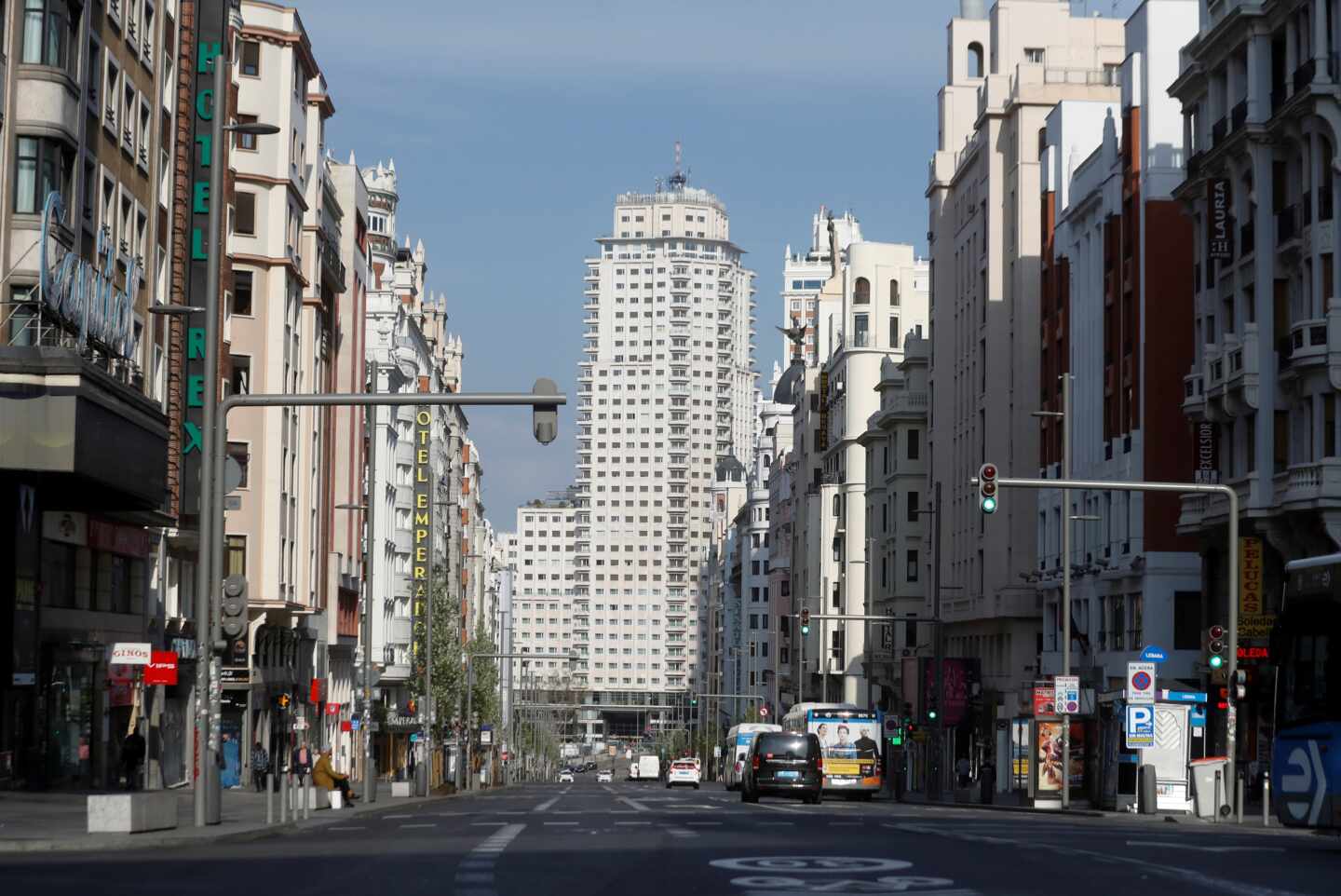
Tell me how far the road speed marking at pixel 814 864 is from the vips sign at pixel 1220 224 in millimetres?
37553

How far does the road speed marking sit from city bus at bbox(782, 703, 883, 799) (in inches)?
1680

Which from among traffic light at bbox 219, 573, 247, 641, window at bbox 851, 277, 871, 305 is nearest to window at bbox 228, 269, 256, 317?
traffic light at bbox 219, 573, 247, 641

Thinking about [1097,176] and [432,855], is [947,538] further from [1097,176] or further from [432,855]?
[432,855]

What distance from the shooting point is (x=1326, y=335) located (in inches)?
1916

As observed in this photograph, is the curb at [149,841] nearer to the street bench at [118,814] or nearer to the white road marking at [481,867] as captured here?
A: the street bench at [118,814]

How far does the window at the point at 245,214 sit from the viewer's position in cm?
6762

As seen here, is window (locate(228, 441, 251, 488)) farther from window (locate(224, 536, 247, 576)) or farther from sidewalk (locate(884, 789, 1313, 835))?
sidewalk (locate(884, 789, 1313, 835))

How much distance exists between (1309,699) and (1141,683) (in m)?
17.3

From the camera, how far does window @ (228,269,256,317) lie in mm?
67812

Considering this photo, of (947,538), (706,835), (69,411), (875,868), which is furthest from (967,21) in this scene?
(875,868)

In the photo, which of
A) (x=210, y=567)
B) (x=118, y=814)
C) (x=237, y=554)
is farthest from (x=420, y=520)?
(x=118, y=814)

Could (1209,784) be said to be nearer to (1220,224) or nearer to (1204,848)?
(1220,224)

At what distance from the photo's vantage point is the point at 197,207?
2234 inches

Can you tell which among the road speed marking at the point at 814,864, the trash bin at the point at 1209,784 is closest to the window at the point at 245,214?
the trash bin at the point at 1209,784
